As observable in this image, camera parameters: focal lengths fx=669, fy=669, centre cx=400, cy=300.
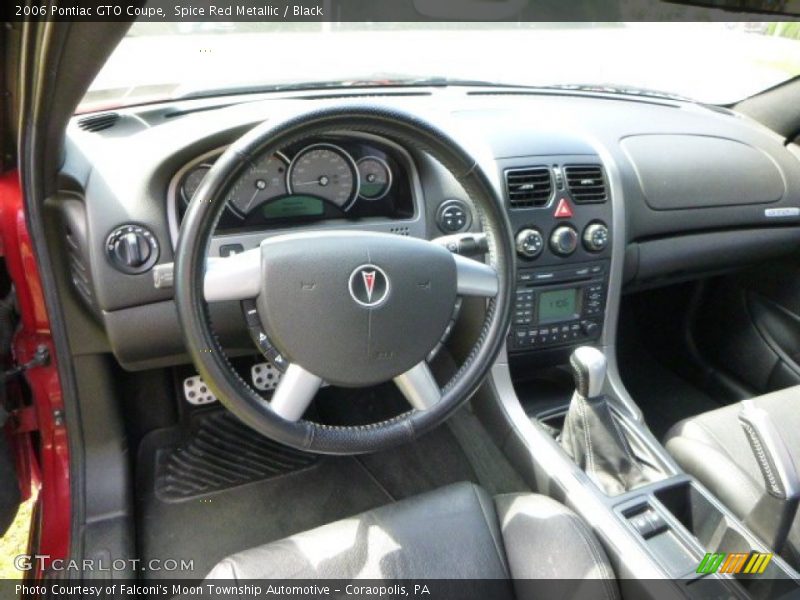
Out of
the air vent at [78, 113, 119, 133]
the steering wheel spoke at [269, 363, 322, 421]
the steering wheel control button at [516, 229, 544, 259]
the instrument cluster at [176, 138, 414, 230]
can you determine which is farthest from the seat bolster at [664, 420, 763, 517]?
the air vent at [78, 113, 119, 133]

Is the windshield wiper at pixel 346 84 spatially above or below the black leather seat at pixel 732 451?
above

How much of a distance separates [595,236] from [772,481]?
31.9 inches

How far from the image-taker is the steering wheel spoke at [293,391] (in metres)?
1.18

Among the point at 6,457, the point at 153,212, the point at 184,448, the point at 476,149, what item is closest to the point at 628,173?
the point at 476,149

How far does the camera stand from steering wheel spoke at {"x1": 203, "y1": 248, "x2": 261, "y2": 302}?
114cm

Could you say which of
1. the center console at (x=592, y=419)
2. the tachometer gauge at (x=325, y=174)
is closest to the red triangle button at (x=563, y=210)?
the center console at (x=592, y=419)

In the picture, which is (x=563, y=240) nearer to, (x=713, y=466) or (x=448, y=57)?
(x=713, y=466)

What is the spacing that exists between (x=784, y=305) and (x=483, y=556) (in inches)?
72.7

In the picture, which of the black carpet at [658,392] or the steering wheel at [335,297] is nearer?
the steering wheel at [335,297]

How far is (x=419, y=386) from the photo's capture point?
127 cm

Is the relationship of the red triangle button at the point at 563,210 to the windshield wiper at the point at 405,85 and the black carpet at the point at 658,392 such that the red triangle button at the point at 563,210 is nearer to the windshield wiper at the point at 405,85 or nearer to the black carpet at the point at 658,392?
the windshield wiper at the point at 405,85

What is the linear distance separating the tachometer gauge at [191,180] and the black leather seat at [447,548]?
2.57 feet

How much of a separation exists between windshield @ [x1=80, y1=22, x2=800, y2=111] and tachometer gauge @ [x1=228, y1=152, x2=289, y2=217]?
367 mm

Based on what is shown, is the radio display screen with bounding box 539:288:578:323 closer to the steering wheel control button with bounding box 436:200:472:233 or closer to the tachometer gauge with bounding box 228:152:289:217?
the steering wheel control button with bounding box 436:200:472:233
